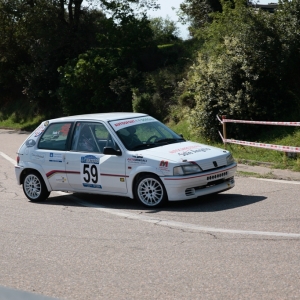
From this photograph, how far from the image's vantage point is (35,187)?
41.9 feet

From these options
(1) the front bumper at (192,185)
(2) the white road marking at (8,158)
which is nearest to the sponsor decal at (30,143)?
(1) the front bumper at (192,185)

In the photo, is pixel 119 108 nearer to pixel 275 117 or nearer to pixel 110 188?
pixel 275 117

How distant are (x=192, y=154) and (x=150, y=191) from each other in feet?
3.10

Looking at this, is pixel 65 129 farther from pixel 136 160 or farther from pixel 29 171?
pixel 136 160

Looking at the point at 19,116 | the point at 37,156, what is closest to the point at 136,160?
the point at 37,156

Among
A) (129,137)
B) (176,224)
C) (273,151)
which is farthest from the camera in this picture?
(273,151)

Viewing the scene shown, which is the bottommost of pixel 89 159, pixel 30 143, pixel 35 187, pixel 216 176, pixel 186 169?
pixel 35 187

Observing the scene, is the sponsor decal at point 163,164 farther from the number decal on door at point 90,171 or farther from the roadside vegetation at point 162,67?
the roadside vegetation at point 162,67

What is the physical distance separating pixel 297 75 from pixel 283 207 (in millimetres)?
9910

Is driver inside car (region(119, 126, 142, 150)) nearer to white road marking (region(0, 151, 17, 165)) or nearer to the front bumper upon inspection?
the front bumper

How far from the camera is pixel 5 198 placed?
44.7 ft

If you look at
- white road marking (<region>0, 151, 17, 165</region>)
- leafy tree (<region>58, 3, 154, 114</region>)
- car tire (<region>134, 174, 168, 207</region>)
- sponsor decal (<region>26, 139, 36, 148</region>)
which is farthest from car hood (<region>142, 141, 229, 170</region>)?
leafy tree (<region>58, 3, 154, 114</region>)

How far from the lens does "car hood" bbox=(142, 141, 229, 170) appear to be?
10.9 m

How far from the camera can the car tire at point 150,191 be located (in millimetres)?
10914
